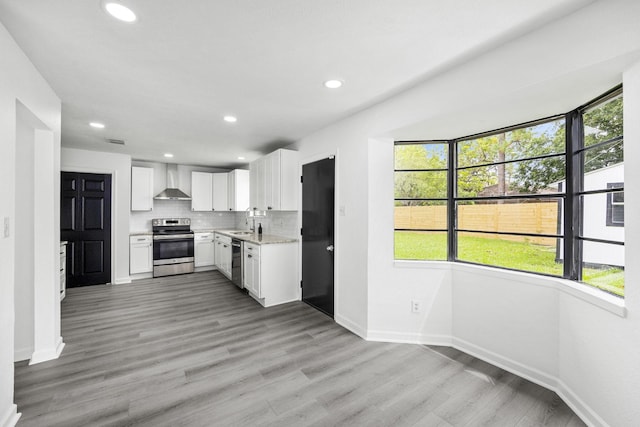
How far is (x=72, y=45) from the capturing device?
184cm

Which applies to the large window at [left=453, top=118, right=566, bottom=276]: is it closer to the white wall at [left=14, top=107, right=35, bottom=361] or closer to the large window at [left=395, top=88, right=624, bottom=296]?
the large window at [left=395, top=88, right=624, bottom=296]

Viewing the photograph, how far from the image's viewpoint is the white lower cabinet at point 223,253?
532 centimetres

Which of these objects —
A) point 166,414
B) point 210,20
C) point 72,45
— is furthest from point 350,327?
point 72,45

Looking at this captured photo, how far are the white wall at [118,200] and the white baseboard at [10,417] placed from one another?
375 centimetres

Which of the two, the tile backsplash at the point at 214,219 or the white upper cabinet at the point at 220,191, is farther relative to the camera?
the white upper cabinet at the point at 220,191

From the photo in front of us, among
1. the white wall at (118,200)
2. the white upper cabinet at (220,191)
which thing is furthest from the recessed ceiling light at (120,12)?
the white upper cabinet at (220,191)

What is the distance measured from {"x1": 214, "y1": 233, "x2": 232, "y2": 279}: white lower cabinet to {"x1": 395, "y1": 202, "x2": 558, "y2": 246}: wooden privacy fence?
3.56m

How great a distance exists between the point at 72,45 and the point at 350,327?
11.4 feet

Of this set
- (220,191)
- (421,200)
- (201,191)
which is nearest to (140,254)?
(201,191)

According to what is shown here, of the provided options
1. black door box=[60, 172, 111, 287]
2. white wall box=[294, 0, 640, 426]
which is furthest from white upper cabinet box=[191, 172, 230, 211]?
white wall box=[294, 0, 640, 426]

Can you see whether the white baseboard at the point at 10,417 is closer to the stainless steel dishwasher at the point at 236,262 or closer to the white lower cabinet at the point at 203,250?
Result: the stainless steel dishwasher at the point at 236,262

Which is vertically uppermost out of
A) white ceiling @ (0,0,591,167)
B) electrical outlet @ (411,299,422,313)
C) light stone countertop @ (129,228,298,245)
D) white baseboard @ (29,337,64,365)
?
white ceiling @ (0,0,591,167)

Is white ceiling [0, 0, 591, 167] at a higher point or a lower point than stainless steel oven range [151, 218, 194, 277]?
higher

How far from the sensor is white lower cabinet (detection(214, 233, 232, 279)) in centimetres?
532
